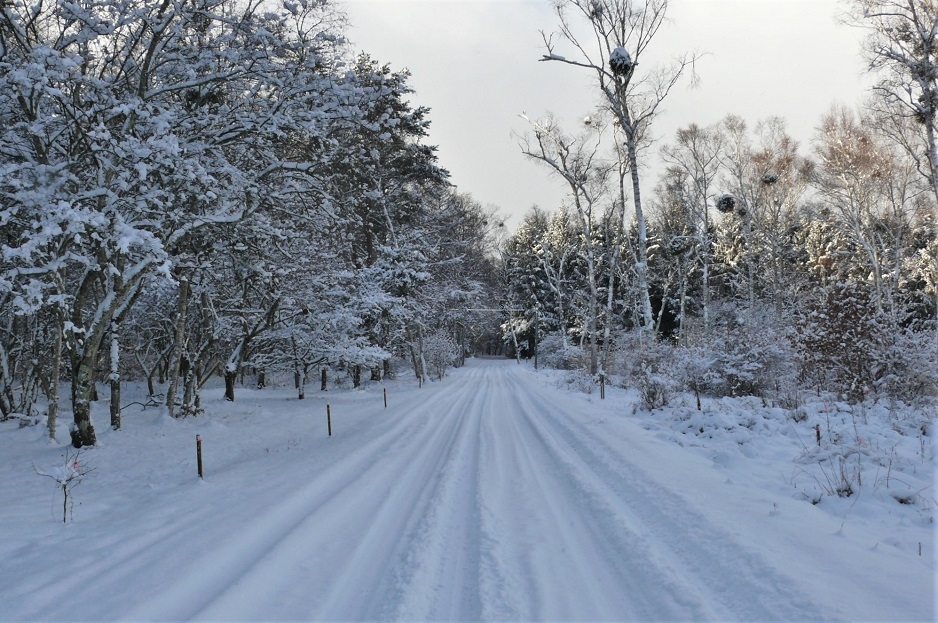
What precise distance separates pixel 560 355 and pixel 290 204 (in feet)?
98.6

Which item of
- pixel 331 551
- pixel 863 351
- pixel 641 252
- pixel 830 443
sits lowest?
pixel 331 551

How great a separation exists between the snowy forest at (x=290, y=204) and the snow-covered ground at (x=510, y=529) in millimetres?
3313

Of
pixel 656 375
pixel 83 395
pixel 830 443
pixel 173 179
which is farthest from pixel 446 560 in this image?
pixel 656 375

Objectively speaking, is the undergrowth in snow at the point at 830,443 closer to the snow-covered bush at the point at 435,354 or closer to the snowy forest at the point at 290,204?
the snowy forest at the point at 290,204

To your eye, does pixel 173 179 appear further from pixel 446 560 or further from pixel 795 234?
pixel 795 234

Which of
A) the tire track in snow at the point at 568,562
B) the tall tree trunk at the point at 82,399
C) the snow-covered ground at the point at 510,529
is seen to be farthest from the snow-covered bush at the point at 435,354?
the tire track in snow at the point at 568,562

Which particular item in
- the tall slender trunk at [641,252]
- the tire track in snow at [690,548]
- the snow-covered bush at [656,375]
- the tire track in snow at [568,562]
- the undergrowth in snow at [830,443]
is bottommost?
the tire track in snow at [568,562]

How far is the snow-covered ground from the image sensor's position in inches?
131

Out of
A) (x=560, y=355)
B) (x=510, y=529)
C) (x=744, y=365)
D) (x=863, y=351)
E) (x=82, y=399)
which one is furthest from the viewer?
(x=560, y=355)

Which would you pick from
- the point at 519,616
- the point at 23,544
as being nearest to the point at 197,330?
the point at 23,544

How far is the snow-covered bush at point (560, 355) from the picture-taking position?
3117 cm

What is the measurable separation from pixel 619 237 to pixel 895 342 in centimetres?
1415

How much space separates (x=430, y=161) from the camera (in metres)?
24.0

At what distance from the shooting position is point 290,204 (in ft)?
45.3
